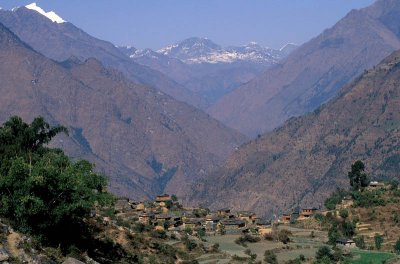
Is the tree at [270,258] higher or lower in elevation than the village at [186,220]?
higher

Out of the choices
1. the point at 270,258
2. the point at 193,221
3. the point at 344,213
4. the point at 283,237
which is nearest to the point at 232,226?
the point at 193,221

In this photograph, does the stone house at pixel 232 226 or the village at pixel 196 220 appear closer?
the village at pixel 196 220

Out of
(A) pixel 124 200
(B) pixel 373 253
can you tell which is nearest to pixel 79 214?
(B) pixel 373 253

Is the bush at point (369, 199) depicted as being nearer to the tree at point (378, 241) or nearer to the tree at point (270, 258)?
the tree at point (378, 241)

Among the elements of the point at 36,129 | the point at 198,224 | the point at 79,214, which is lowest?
the point at 198,224

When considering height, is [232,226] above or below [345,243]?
below

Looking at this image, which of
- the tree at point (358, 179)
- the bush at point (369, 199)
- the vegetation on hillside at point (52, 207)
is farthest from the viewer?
the tree at point (358, 179)

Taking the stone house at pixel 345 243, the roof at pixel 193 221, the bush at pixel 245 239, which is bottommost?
the roof at pixel 193 221

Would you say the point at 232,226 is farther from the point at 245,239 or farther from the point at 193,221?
the point at 245,239

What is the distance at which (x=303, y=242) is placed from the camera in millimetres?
101375

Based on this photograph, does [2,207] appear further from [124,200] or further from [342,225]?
[124,200]

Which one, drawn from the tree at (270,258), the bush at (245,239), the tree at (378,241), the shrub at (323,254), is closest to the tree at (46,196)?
the tree at (270,258)

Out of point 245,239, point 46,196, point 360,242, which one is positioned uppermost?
point 46,196

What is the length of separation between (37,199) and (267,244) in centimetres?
5924
